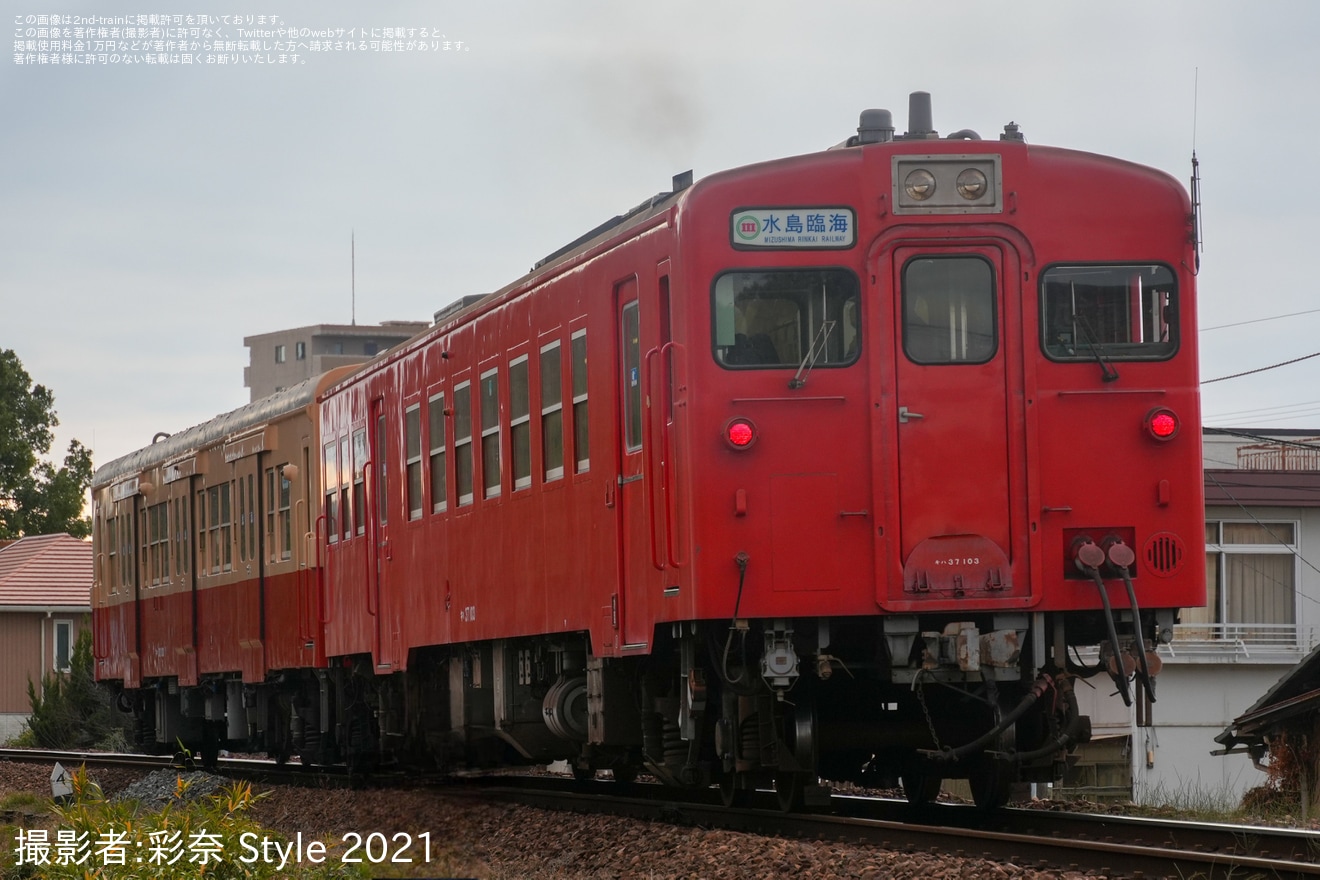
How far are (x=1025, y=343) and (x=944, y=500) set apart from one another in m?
0.91

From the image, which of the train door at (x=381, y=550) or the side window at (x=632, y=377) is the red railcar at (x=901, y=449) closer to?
the side window at (x=632, y=377)

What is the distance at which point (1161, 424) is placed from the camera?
9.60 m

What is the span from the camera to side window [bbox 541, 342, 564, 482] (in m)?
11.5

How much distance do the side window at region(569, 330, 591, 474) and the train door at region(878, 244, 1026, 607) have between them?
224 centimetres

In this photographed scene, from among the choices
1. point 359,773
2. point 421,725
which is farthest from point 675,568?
point 359,773

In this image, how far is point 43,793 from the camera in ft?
59.1

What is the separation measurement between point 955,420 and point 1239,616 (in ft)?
72.6

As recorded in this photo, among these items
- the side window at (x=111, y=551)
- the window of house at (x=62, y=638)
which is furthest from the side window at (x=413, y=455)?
the window of house at (x=62, y=638)

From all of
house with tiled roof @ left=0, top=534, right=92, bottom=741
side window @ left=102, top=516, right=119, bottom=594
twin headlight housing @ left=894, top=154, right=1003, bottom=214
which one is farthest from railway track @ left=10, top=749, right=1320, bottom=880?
house with tiled roof @ left=0, top=534, right=92, bottom=741

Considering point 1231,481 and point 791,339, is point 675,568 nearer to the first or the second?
point 791,339

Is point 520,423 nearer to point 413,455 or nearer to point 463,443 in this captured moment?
Answer: point 463,443

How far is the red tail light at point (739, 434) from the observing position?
9.41m

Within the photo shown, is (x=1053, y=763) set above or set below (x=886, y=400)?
below

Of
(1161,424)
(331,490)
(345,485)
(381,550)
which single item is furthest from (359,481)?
(1161,424)
